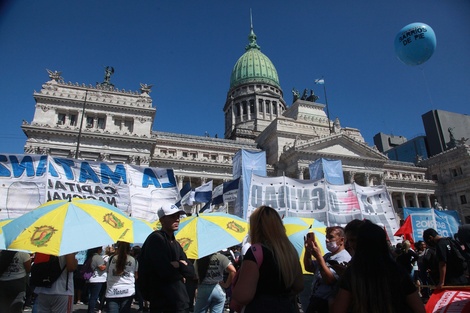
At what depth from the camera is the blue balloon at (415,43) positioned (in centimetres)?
1123

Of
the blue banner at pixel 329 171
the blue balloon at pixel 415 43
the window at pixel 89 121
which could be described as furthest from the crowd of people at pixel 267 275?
the window at pixel 89 121

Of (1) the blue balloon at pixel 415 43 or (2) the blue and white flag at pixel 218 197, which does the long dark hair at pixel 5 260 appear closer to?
(2) the blue and white flag at pixel 218 197

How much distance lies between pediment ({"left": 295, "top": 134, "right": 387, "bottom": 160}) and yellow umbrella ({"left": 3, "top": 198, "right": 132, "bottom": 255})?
119 ft

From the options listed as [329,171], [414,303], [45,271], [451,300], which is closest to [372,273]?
[414,303]

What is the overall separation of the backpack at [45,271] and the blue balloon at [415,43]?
43.4 ft

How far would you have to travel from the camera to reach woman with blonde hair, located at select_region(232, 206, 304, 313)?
9.07ft

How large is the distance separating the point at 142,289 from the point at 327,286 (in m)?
2.40

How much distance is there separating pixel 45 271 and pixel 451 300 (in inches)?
219

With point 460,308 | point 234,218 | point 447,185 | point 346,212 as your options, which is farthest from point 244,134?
point 460,308

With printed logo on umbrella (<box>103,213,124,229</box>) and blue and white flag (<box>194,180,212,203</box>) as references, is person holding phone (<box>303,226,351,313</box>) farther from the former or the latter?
blue and white flag (<box>194,180,212,203</box>)

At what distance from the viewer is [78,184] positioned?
11.0 meters

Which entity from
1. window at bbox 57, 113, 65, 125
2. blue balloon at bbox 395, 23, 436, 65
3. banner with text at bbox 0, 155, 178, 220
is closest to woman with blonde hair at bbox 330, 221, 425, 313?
banner with text at bbox 0, 155, 178, 220

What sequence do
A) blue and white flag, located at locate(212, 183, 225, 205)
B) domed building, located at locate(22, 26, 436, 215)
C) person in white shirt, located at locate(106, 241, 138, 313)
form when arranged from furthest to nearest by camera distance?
1. domed building, located at locate(22, 26, 436, 215)
2. blue and white flag, located at locate(212, 183, 225, 205)
3. person in white shirt, located at locate(106, 241, 138, 313)

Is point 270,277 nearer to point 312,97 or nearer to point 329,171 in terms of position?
point 329,171
